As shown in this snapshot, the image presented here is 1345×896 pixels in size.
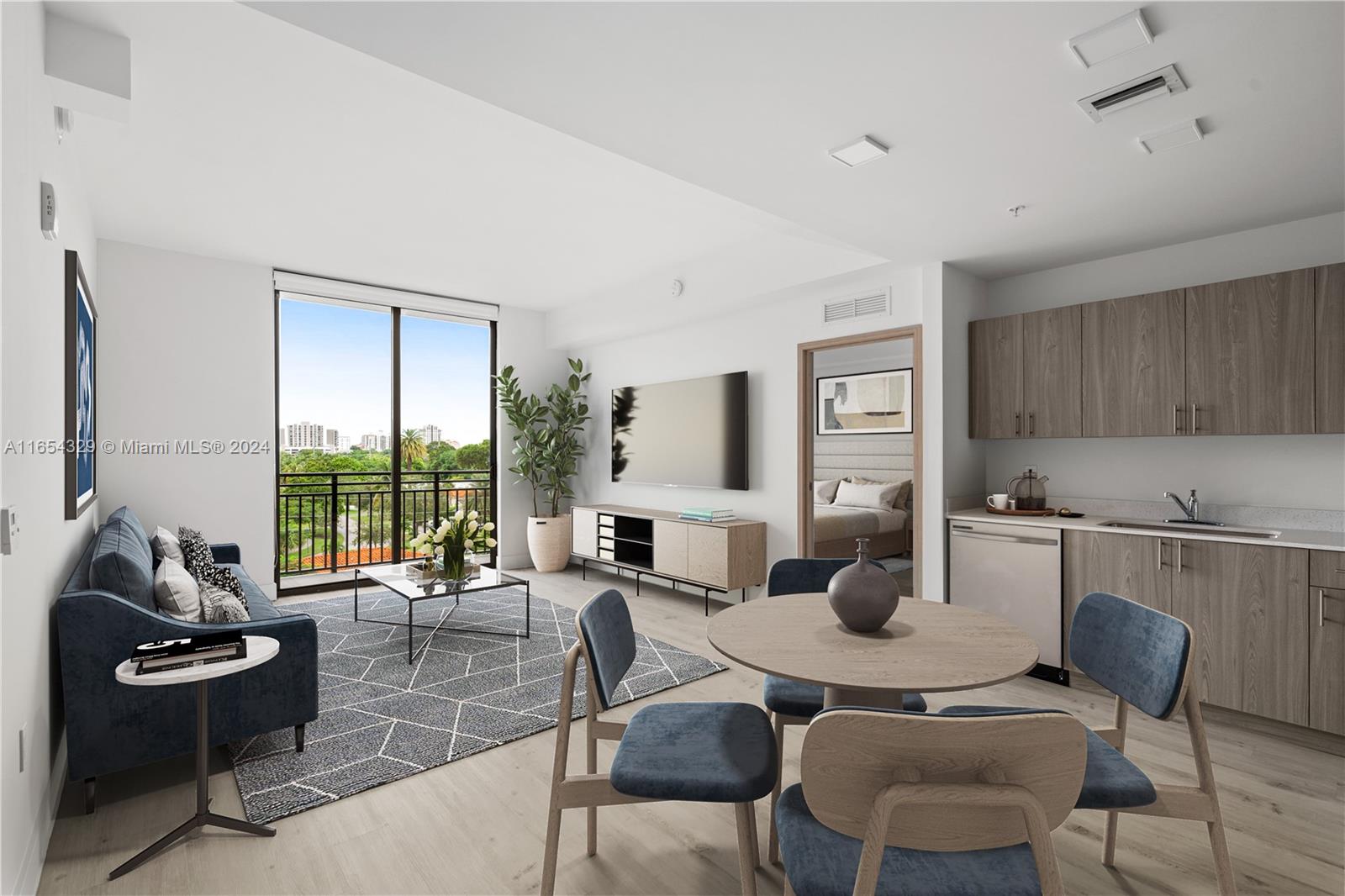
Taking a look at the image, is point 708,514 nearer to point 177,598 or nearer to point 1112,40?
point 177,598

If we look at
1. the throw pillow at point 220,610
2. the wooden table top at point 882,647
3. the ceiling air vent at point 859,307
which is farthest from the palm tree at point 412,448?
the wooden table top at point 882,647

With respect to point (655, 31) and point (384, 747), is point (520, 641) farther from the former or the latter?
point (655, 31)

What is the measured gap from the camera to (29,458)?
189 cm

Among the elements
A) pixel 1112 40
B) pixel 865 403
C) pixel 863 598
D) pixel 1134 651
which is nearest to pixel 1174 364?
pixel 1112 40

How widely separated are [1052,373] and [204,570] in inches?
188

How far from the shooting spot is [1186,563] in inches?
120

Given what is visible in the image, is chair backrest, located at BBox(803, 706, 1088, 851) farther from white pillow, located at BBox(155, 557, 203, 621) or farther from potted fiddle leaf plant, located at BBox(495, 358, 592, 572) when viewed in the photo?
potted fiddle leaf plant, located at BBox(495, 358, 592, 572)

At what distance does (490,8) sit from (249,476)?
4675 millimetres

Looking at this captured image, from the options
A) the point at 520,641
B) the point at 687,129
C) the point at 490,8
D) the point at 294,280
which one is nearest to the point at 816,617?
the point at 687,129

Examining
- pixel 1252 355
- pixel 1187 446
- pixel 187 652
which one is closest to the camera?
pixel 187 652

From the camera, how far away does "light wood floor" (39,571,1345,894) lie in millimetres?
1853

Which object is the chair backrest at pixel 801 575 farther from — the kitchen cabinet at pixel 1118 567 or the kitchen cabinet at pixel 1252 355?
the kitchen cabinet at pixel 1252 355

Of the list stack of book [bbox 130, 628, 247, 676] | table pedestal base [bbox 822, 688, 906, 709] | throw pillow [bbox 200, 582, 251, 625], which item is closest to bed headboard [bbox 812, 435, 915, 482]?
table pedestal base [bbox 822, 688, 906, 709]

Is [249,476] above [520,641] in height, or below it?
above
